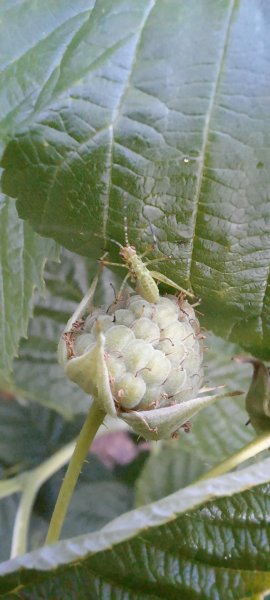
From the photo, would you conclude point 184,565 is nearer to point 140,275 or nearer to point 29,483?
point 140,275

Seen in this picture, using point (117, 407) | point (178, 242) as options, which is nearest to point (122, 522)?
point (117, 407)

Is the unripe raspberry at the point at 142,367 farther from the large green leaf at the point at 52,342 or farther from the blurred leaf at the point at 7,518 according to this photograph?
the blurred leaf at the point at 7,518

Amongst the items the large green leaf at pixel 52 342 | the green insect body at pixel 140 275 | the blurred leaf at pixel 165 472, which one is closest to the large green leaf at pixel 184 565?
the green insect body at pixel 140 275

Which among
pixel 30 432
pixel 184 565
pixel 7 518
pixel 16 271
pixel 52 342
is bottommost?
pixel 7 518

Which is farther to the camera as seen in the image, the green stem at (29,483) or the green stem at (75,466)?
the green stem at (29,483)

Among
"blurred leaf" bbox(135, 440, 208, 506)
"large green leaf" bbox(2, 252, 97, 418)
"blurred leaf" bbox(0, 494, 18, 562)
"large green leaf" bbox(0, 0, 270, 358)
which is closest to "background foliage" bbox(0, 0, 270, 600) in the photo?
"large green leaf" bbox(0, 0, 270, 358)

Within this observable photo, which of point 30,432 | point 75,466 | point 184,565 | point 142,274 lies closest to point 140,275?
point 142,274

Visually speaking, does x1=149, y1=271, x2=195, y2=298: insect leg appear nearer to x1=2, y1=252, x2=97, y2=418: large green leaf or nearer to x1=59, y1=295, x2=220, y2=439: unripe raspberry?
x1=59, y1=295, x2=220, y2=439: unripe raspberry
